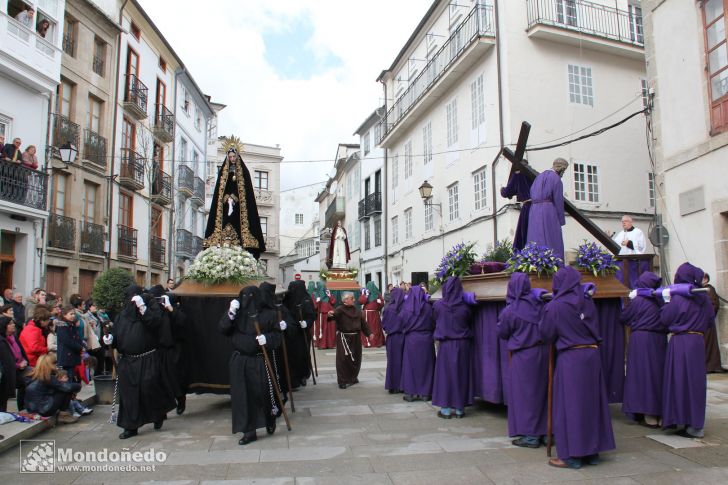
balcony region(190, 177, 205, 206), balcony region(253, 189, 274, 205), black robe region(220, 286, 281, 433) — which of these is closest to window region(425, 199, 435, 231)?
balcony region(190, 177, 205, 206)

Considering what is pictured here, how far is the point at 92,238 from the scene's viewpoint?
63.2 ft

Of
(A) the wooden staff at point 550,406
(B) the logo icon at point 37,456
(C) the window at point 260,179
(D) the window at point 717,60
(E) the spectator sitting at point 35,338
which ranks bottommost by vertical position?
(B) the logo icon at point 37,456

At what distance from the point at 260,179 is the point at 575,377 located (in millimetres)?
45378

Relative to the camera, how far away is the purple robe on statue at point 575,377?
5227mm

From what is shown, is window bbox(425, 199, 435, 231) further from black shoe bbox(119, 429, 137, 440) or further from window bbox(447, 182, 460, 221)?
black shoe bbox(119, 429, 137, 440)

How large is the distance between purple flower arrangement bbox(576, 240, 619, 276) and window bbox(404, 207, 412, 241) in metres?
18.2

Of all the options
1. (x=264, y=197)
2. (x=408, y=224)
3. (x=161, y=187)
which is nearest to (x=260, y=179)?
(x=264, y=197)

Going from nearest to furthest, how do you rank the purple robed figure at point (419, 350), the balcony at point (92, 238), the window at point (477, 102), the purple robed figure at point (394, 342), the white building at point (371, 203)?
the purple robed figure at point (419, 350), the purple robed figure at point (394, 342), the window at point (477, 102), the balcony at point (92, 238), the white building at point (371, 203)

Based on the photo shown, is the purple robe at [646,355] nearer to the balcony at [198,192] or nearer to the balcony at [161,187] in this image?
the balcony at [161,187]

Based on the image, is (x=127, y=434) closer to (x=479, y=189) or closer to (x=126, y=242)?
(x=479, y=189)

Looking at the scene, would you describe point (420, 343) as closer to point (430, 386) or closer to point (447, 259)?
point (430, 386)

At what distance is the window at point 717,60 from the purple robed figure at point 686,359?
18.7ft

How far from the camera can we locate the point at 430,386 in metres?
8.53

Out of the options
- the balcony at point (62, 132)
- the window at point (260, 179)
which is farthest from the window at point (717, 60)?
the window at point (260, 179)
